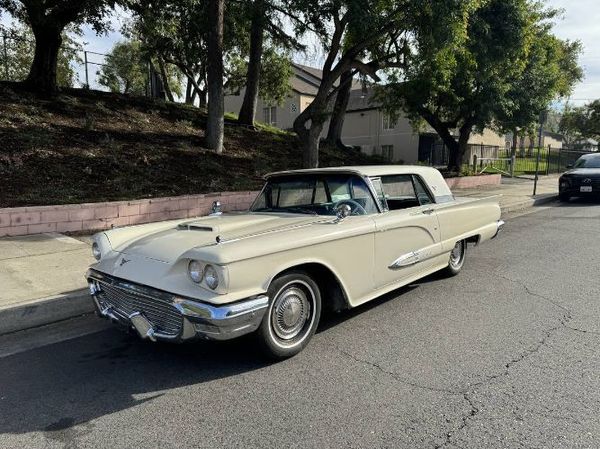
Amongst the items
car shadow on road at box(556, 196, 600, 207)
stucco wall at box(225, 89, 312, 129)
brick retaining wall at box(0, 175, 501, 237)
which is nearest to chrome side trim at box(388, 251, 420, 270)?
brick retaining wall at box(0, 175, 501, 237)

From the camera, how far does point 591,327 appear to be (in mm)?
4312

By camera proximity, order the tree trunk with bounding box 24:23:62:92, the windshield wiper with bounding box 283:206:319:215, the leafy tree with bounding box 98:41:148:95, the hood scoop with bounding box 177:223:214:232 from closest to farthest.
A: the hood scoop with bounding box 177:223:214:232
the windshield wiper with bounding box 283:206:319:215
the tree trunk with bounding box 24:23:62:92
the leafy tree with bounding box 98:41:148:95

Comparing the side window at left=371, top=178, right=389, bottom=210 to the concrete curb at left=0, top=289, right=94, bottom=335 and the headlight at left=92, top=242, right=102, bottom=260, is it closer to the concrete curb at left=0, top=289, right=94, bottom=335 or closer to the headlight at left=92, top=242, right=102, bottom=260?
the headlight at left=92, top=242, right=102, bottom=260

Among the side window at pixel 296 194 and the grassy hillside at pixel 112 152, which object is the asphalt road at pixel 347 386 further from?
the grassy hillside at pixel 112 152

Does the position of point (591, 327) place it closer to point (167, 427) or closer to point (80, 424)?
point (167, 427)

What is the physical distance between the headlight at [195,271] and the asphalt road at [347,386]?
747 millimetres

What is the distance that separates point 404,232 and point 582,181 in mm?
12473

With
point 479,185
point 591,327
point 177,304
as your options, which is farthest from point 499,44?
point 177,304

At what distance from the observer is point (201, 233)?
3.92 m

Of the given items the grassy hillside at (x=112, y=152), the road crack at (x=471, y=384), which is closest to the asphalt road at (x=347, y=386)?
the road crack at (x=471, y=384)

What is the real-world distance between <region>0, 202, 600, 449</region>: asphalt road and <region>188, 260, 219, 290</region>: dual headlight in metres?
0.73

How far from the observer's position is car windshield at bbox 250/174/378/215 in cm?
455

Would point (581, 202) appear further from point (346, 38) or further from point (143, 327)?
point (143, 327)

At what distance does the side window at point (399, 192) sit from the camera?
4.88 metres
